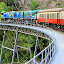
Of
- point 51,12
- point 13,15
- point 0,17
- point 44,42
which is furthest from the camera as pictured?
point 0,17

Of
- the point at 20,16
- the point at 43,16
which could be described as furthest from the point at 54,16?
the point at 20,16

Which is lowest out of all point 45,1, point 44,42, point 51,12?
point 44,42

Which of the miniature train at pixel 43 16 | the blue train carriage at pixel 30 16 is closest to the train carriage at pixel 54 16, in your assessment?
the miniature train at pixel 43 16

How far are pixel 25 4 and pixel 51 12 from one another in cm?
3364

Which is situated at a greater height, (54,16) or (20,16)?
(54,16)

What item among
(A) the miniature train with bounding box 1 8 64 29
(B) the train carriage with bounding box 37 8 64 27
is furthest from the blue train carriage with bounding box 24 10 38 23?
(B) the train carriage with bounding box 37 8 64 27

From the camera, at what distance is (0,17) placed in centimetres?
3741

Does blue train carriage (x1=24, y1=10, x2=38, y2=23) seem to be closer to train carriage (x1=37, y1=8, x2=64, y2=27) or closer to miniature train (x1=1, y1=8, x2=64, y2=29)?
miniature train (x1=1, y1=8, x2=64, y2=29)

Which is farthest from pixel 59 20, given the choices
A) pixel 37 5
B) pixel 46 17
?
pixel 37 5

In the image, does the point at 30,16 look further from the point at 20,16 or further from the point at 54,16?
the point at 54,16

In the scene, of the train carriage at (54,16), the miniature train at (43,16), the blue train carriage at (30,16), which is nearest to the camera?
the train carriage at (54,16)

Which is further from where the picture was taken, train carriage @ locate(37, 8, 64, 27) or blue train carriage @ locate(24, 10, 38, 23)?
blue train carriage @ locate(24, 10, 38, 23)

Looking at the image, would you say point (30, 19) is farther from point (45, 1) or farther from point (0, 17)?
point (45, 1)

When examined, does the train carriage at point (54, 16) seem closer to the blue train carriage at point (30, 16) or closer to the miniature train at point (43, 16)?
the miniature train at point (43, 16)
